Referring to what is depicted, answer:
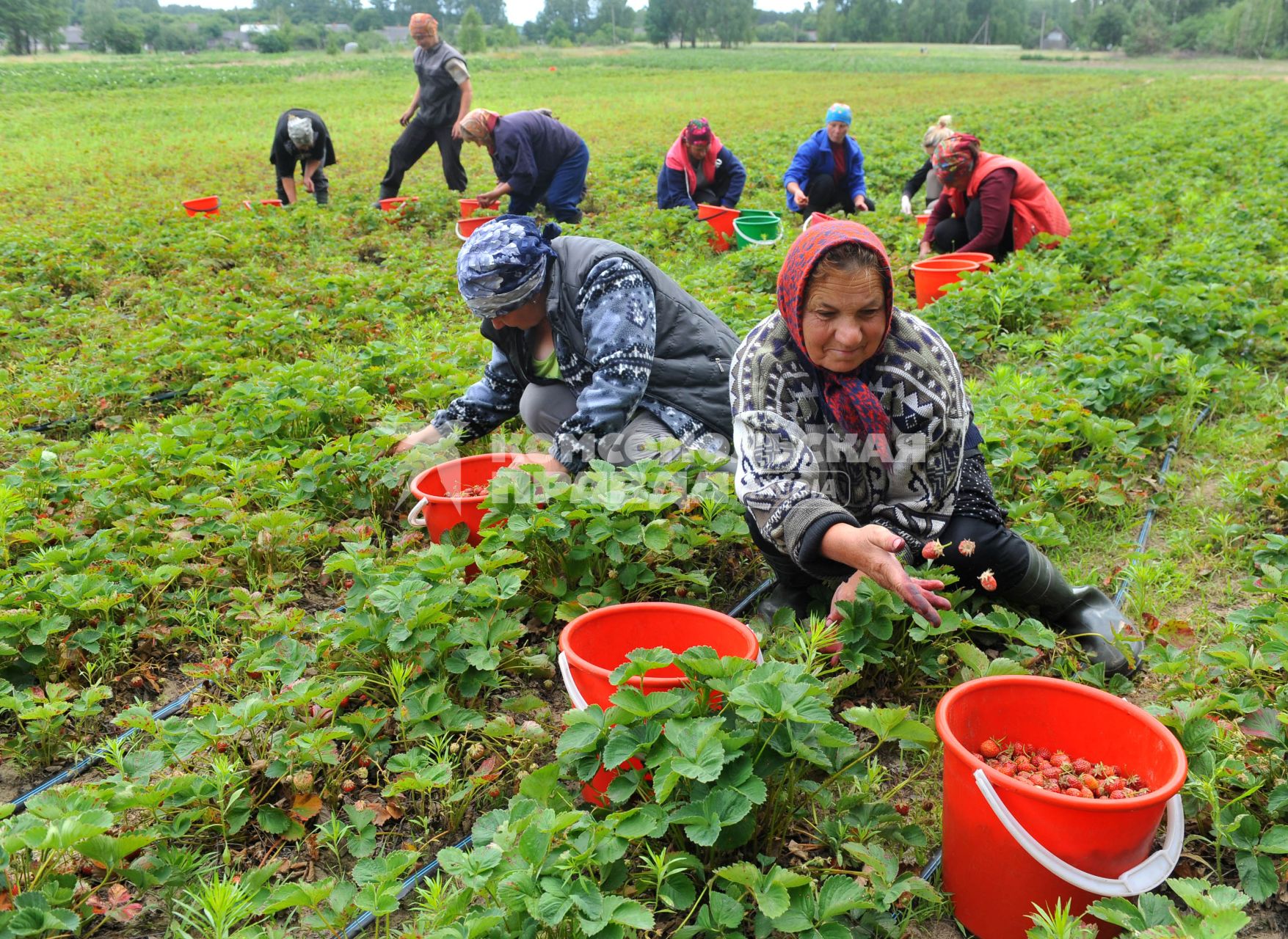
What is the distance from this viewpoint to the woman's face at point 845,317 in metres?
2.23

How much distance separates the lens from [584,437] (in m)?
3.10

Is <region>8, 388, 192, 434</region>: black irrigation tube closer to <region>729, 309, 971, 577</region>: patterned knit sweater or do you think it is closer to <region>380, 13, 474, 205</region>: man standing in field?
<region>729, 309, 971, 577</region>: patterned knit sweater

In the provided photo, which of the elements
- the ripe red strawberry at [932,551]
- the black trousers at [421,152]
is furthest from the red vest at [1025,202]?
the black trousers at [421,152]

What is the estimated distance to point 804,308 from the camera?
2.31 metres

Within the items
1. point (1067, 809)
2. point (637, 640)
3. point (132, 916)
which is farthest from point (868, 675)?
point (132, 916)

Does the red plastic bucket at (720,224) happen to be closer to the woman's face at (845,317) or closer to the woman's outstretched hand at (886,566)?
the woman's face at (845,317)

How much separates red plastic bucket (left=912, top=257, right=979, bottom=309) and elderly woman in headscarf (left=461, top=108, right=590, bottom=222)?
3.10 metres

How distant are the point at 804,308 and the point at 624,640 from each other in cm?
91

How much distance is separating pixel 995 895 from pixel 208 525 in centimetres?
257

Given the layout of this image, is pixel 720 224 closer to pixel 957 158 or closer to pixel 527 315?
pixel 957 158

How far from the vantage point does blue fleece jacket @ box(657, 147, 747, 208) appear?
826cm

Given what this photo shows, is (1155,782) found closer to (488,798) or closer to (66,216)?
(488,798)

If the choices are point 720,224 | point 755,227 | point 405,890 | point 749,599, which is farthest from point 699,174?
point 405,890

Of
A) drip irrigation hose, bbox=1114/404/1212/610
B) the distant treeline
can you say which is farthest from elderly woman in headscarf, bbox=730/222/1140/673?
the distant treeline
